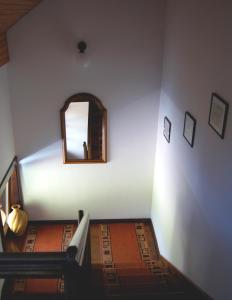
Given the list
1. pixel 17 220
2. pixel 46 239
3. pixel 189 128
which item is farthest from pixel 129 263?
pixel 189 128

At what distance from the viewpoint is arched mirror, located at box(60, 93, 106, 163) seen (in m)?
4.39

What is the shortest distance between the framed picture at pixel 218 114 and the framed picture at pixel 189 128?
432 millimetres

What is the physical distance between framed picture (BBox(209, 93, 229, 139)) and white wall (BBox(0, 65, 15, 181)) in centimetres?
258

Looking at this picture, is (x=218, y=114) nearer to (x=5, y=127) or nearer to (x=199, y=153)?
(x=199, y=153)

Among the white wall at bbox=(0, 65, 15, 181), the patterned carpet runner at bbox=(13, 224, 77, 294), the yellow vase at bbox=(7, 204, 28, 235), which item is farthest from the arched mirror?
→ the patterned carpet runner at bbox=(13, 224, 77, 294)

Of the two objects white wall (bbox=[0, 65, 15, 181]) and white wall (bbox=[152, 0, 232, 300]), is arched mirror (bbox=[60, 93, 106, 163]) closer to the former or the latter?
white wall (bbox=[0, 65, 15, 181])

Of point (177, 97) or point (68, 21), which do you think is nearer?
point (177, 97)

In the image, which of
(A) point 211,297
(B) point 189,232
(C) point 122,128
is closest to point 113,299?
(A) point 211,297

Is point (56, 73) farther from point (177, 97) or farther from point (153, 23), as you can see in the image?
point (177, 97)

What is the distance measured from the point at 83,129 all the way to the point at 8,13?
1878 millimetres

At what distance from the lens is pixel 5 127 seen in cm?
413

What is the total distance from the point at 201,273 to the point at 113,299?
0.78m

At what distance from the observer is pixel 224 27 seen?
2176 millimetres

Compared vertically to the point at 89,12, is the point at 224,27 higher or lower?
lower
